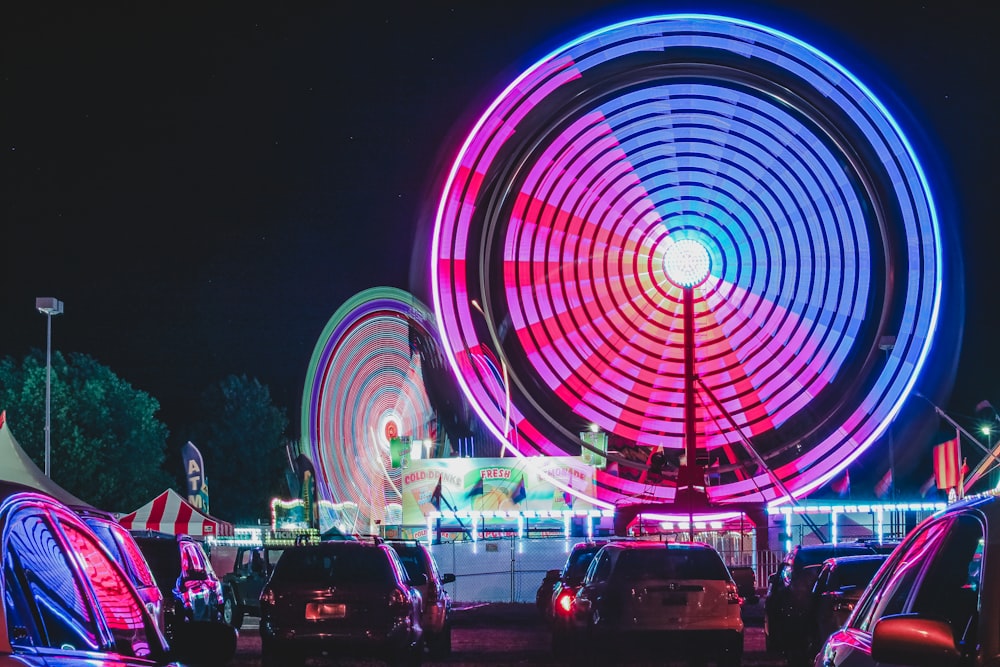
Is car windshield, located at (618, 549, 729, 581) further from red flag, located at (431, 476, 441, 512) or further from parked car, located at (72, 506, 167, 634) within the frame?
red flag, located at (431, 476, 441, 512)

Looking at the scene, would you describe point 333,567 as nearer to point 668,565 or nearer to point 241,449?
Result: point 668,565

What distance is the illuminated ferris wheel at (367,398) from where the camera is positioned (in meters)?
55.8

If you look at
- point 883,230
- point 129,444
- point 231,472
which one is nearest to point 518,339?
point 883,230

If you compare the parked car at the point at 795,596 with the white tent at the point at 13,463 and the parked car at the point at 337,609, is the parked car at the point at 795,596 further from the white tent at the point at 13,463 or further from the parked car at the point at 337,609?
the white tent at the point at 13,463

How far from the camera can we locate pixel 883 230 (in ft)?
107

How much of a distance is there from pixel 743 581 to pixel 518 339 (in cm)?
1690

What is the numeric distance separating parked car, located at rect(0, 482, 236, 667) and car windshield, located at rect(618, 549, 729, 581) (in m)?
9.12

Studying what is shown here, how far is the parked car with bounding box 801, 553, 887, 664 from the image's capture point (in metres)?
14.1

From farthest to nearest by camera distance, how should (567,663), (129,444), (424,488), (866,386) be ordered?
(129,444) < (424,488) < (866,386) < (567,663)

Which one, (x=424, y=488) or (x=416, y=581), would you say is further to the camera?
(x=424, y=488)

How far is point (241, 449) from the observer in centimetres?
9650

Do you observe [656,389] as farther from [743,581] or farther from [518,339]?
→ [743,581]

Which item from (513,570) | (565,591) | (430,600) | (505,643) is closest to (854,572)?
(565,591)

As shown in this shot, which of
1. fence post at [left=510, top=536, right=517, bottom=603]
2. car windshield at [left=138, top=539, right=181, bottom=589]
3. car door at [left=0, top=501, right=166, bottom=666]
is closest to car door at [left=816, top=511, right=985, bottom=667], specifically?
car door at [left=0, top=501, right=166, bottom=666]
